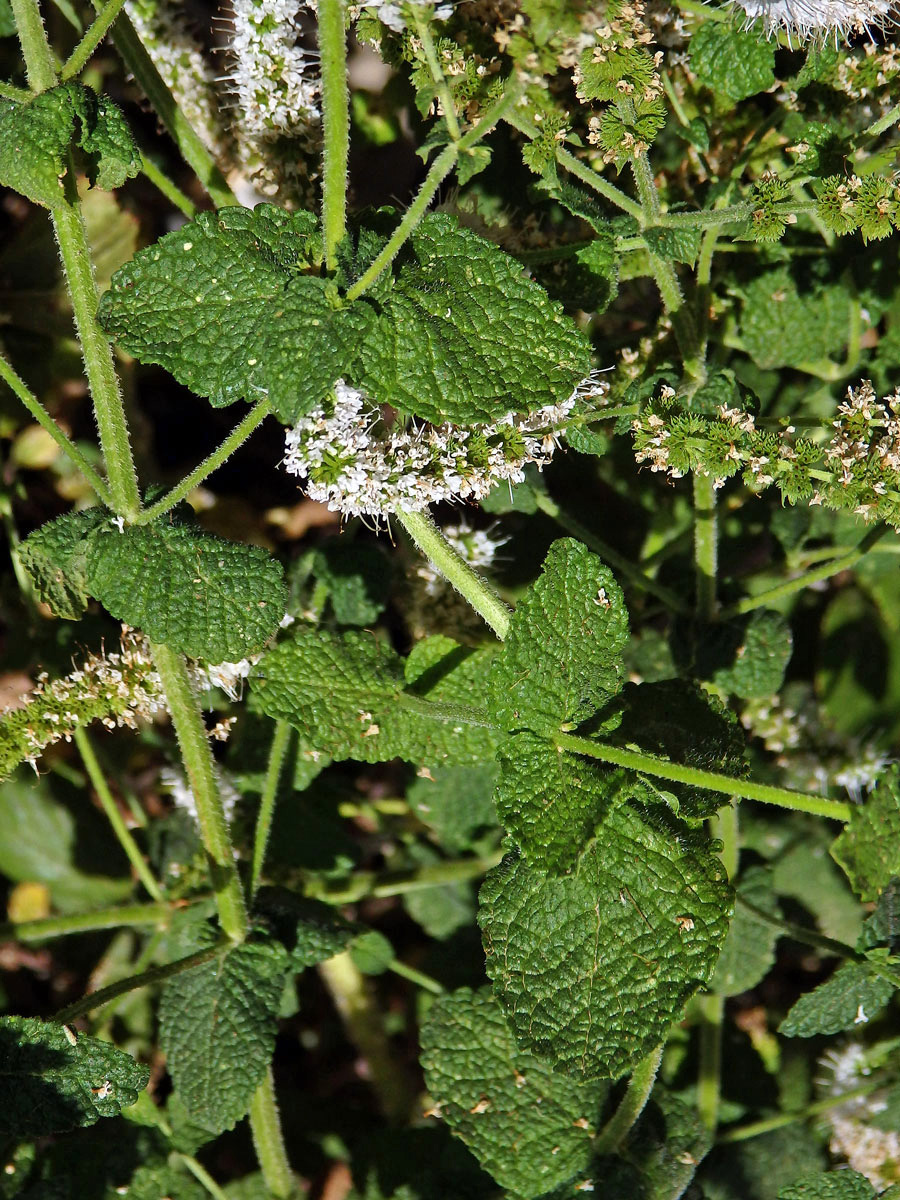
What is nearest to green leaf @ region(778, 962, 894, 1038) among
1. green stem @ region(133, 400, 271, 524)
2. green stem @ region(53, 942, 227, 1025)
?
green stem @ region(53, 942, 227, 1025)

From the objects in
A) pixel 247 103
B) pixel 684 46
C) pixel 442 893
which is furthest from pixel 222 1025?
pixel 684 46

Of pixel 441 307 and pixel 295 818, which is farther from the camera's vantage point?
pixel 295 818

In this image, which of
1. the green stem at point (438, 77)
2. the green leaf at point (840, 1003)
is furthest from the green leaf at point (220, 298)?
the green leaf at point (840, 1003)

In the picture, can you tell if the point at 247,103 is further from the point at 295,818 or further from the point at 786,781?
the point at 786,781

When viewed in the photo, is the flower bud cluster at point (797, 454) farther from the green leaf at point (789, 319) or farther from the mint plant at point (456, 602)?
the green leaf at point (789, 319)

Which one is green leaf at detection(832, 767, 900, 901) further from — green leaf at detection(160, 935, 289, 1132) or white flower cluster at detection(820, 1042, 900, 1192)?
green leaf at detection(160, 935, 289, 1132)

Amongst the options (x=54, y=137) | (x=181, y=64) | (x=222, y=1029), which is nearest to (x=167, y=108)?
(x=181, y=64)
